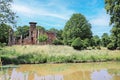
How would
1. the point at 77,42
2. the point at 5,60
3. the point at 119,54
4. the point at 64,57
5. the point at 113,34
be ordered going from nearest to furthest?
the point at 5,60 < the point at 64,57 < the point at 113,34 < the point at 119,54 < the point at 77,42

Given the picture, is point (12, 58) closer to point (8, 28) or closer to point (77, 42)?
point (8, 28)

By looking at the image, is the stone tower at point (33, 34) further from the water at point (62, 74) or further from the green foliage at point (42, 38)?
the water at point (62, 74)

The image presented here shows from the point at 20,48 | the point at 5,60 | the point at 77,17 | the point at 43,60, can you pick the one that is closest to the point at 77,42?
the point at 20,48

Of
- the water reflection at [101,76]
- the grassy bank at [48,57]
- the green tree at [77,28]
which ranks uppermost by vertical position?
the green tree at [77,28]

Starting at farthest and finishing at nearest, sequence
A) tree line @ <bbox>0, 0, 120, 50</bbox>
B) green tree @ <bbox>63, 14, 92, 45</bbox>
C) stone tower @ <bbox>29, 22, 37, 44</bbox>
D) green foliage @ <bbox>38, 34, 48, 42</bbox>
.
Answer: stone tower @ <bbox>29, 22, 37, 44</bbox>
green tree @ <bbox>63, 14, 92, 45</bbox>
green foliage @ <bbox>38, 34, 48, 42</bbox>
tree line @ <bbox>0, 0, 120, 50</bbox>

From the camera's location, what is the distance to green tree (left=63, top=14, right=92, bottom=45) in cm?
6562

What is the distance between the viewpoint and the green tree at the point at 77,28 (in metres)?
65.6

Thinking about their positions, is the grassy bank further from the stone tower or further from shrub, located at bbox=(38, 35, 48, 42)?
the stone tower

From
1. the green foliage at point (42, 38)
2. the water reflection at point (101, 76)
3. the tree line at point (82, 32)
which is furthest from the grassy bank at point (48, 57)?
the green foliage at point (42, 38)

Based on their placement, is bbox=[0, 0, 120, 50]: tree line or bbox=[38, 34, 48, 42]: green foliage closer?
bbox=[0, 0, 120, 50]: tree line

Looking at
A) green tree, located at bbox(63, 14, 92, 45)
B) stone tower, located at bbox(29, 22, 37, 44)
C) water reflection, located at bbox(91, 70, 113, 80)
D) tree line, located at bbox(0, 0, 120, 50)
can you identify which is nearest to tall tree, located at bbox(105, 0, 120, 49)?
tree line, located at bbox(0, 0, 120, 50)

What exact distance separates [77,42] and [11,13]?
54.1 feet

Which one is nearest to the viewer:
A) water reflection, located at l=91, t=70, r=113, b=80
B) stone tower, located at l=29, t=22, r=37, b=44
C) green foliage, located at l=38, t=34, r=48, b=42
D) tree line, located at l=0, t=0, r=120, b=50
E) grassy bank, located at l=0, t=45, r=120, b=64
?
water reflection, located at l=91, t=70, r=113, b=80

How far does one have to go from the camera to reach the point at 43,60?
31.9 m
